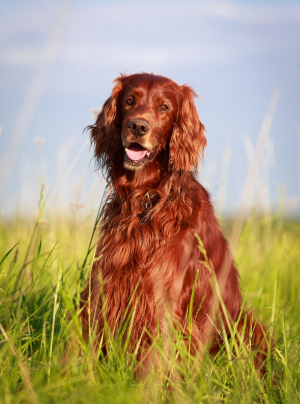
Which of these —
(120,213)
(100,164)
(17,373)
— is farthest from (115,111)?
(17,373)

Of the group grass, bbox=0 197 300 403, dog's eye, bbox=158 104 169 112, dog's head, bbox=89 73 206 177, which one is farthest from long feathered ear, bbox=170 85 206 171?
grass, bbox=0 197 300 403

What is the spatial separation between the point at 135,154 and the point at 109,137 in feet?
1.09

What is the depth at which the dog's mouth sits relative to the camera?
8.37 feet

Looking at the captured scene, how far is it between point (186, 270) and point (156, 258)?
19 cm

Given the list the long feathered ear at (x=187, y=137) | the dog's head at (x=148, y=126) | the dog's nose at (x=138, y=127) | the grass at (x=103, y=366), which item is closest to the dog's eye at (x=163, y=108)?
the dog's head at (x=148, y=126)

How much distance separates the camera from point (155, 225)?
249 cm

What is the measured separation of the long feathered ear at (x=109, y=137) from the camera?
280 centimetres

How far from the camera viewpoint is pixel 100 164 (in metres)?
2.89

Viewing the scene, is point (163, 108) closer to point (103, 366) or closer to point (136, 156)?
point (136, 156)

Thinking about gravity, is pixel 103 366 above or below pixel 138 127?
below

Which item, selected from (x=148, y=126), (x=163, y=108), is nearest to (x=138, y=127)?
(x=148, y=126)

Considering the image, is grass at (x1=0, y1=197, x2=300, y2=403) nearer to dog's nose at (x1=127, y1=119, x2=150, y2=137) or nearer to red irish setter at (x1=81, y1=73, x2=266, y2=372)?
red irish setter at (x1=81, y1=73, x2=266, y2=372)

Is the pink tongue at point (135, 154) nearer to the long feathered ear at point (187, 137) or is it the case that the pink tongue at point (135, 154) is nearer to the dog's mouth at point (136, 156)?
the dog's mouth at point (136, 156)

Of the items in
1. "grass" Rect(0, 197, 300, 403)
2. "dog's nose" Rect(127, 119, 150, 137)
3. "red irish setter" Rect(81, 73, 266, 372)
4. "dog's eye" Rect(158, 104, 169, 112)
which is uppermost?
"dog's eye" Rect(158, 104, 169, 112)
